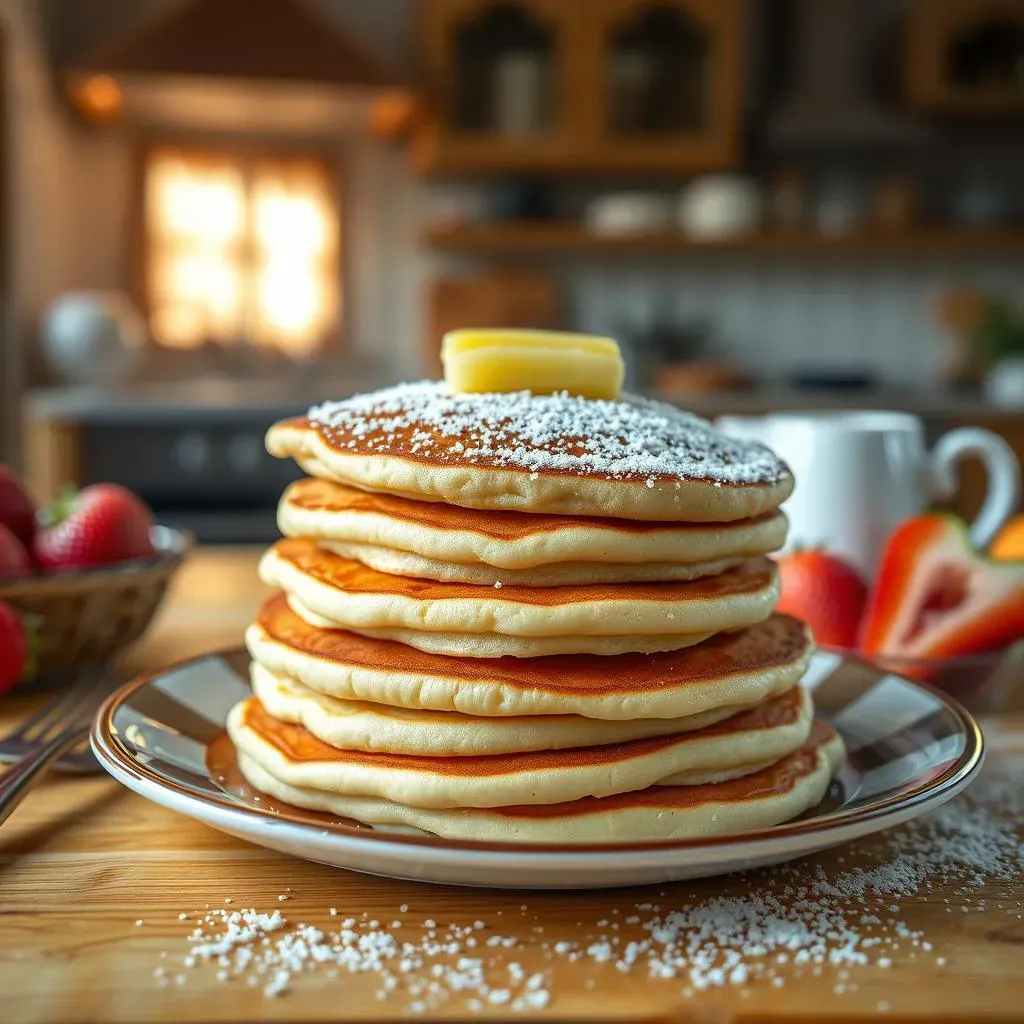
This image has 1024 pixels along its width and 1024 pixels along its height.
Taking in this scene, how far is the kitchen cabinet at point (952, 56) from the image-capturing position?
12.6ft

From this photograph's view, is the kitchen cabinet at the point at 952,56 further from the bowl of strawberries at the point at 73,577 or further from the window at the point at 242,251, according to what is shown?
the bowl of strawberries at the point at 73,577

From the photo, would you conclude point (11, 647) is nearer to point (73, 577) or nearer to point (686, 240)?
point (73, 577)

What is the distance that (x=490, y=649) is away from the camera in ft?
1.94

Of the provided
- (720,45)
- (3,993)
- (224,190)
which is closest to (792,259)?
(720,45)

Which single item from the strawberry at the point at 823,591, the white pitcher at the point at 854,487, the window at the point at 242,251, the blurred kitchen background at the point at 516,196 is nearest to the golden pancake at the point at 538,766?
the strawberry at the point at 823,591

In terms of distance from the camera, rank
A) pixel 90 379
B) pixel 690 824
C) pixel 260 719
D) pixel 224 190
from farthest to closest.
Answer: pixel 224 190 < pixel 90 379 < pixel 260 719 < pixel 690 824

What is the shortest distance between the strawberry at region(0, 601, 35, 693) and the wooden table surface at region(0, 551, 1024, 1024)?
0.21 m

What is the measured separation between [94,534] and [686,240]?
3152 mm

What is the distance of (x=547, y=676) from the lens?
58cm

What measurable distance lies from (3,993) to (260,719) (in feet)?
0.80

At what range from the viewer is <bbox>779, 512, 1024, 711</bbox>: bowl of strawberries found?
35.4 inches

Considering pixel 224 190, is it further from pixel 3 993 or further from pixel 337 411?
pixel 3 993

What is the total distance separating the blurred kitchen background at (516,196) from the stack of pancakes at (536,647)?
2.80 m

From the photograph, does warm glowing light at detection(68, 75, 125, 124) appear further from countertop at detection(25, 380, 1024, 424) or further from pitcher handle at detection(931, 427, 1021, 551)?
pitcher handle at detection(931, 427, 1021, 551)
